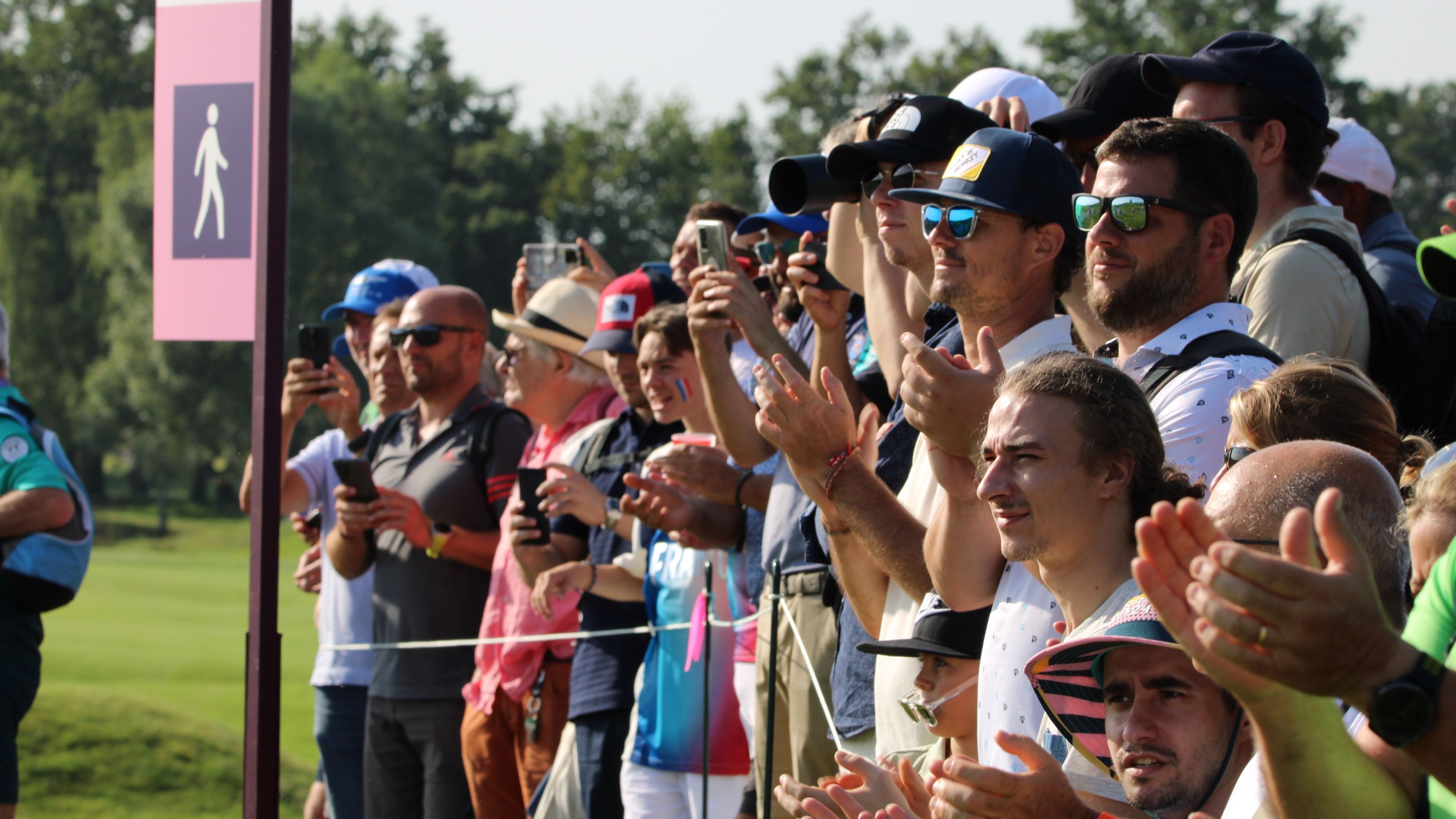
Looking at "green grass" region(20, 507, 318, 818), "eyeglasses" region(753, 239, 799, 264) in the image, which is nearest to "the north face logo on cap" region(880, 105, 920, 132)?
"eyeglasses" region(753, 239, 799, 264)

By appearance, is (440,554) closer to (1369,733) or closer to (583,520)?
(583,520)

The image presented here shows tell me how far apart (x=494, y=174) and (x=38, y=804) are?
201 feet

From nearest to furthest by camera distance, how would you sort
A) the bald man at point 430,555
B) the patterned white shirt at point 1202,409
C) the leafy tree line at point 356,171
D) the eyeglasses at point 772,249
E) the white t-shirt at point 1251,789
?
the white t-shirt at point 1251,789
the patterned white shirt at point 1202,409
the eyeglasses at point 772,249
the bald man at point 430,555
the leafy tree line at point 356,171

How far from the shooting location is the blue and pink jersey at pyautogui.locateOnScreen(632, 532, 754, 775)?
168 inches

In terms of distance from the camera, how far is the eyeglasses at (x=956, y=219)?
288 centimetres

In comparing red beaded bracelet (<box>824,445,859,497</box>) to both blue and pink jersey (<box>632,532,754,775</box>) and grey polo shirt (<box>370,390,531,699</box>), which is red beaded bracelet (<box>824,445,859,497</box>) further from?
grey polo shirt (<box>370,390,531,699</box>)

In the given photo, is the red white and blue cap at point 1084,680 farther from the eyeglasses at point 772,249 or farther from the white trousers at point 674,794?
the eyeglasses at point 772,249

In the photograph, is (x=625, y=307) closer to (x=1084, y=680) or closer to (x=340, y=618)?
(x=340, y=618)

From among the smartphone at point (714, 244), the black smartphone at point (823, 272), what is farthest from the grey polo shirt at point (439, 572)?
the black smartphone at point (823, 272)

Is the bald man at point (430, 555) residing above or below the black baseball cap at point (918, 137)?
below

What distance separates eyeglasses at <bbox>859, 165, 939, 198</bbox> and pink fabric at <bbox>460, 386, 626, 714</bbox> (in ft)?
6.10

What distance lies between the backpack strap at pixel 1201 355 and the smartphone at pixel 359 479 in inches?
121

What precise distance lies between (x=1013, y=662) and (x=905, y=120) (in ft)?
4.68

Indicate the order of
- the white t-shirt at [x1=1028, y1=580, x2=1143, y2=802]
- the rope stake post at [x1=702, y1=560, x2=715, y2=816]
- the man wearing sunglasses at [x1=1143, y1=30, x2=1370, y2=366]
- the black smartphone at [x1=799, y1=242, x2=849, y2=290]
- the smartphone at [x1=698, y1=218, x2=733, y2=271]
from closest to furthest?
the white t-shirt at [x1=1028, y1=580, x2=1143, y2=802] → the man wearing sunglasses at [x1=1143, y1=30, x2=1370, y2=366] → the black smartphone at [x1=799, y1=242, x2=849, y2=290] → the smartphone at [x1=698, y1=218, x2=733, y2=271] → the rope stake post at [x1=702, y1=560, x2=715, y2=816]
